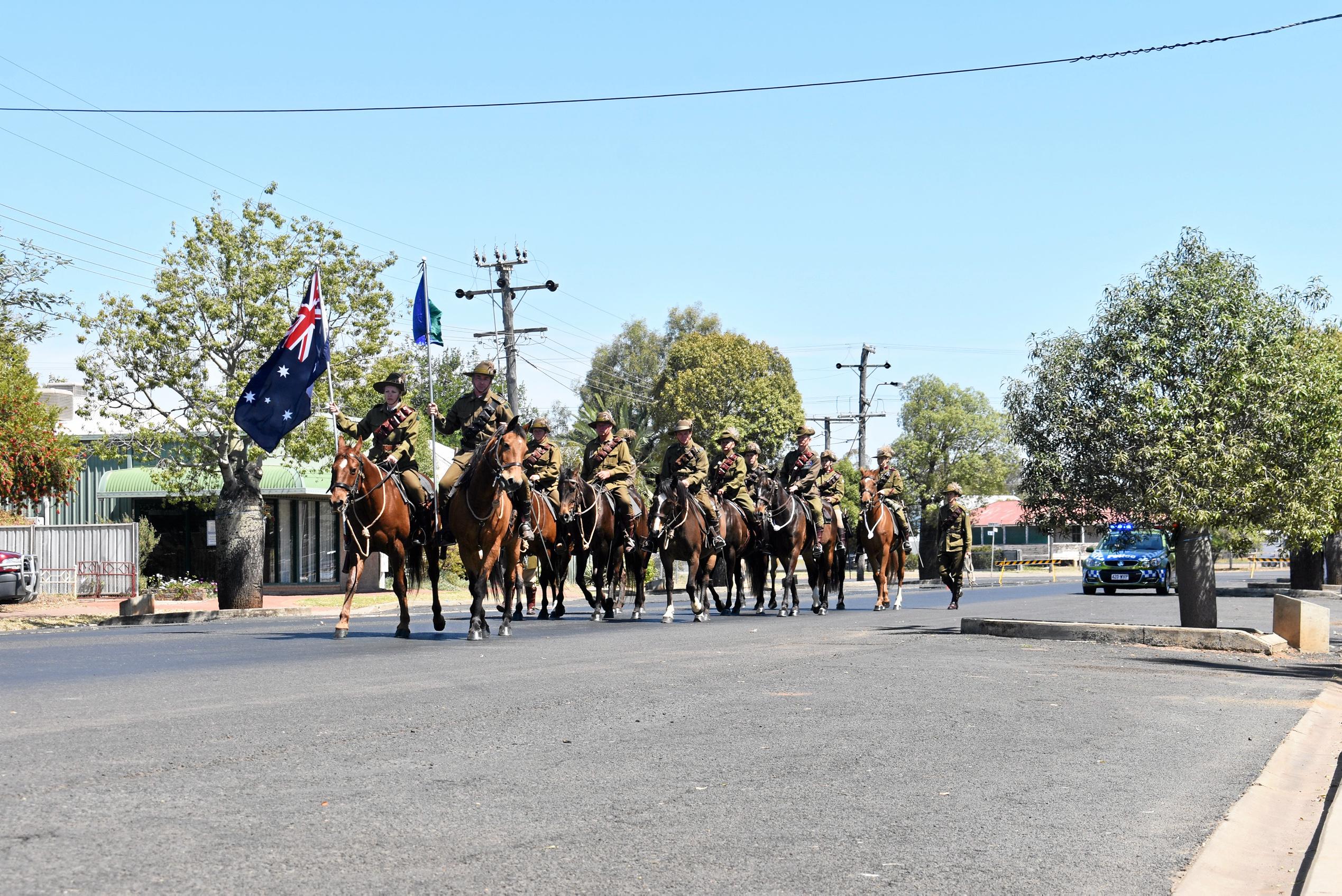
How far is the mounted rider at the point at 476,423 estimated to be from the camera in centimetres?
1811

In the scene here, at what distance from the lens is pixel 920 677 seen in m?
13.1

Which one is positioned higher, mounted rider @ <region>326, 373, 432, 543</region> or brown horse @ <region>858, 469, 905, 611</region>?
mounted rider @ <region>326, 373, 432, 543</region>

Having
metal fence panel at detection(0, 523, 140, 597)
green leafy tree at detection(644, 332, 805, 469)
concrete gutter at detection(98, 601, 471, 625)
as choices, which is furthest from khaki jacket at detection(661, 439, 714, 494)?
green leafy tree at detection(644, 332, 805, 469)

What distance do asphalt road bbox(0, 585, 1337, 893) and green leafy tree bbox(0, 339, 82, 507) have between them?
17202 millimetres

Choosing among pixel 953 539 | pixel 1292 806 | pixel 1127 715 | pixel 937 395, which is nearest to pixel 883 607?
pixel 953 539

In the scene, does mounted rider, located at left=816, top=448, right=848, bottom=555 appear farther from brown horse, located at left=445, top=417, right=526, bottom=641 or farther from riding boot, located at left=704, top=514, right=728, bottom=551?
brown horse, located at left=445, top=417, right=526, bottom=641

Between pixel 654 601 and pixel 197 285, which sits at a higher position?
pixel 197 285

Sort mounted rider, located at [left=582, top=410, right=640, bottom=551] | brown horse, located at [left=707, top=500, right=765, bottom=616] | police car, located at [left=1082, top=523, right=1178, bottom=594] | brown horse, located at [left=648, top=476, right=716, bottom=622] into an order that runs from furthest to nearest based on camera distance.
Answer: police car, located at [left=1082, top=523, right=1178, bottom=594], brown horse, located at [left=707, top=500, right=765, bottom=616], mounted rider, located at [left=582, top=410, right=640, bottom=551], brown horse, located at [left=648, top=476, right=716, bottom=622]

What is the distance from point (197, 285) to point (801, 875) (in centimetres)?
2834

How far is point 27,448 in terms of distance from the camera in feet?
101

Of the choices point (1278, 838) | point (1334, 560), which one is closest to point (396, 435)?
point (1278, 838)

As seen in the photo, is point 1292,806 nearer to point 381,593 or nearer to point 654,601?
point 654,601

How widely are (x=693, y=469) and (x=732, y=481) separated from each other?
1540mm

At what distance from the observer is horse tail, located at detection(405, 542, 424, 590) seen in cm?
1842
